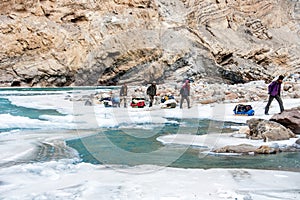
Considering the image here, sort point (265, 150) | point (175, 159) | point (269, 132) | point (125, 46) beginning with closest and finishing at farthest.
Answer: point (175, 159), point (265, 150), point (269, 132), point (125, 46)

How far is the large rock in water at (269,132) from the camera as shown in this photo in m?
5.81

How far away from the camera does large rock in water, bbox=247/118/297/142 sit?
19.1 feet

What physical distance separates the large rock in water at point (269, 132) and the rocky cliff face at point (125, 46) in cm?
3043

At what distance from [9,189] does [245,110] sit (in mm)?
7642

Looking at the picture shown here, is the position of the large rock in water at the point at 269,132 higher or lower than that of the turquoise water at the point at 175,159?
higher

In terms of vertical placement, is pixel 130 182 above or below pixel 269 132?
below

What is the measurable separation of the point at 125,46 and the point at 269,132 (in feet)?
113

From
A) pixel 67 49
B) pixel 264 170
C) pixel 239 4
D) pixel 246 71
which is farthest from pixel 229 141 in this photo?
pixel 239 4

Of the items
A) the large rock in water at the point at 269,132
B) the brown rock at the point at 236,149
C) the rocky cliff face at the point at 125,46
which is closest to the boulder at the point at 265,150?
the brown rock at the point at 236,149

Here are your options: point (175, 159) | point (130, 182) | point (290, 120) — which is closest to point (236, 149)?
point (175, 159)

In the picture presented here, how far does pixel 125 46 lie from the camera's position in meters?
39.1

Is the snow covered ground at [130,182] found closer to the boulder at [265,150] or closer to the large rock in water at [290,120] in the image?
the boulder at [265,150]

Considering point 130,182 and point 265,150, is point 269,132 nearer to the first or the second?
point 265,150

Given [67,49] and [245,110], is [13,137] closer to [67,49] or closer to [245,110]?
[245,110]
